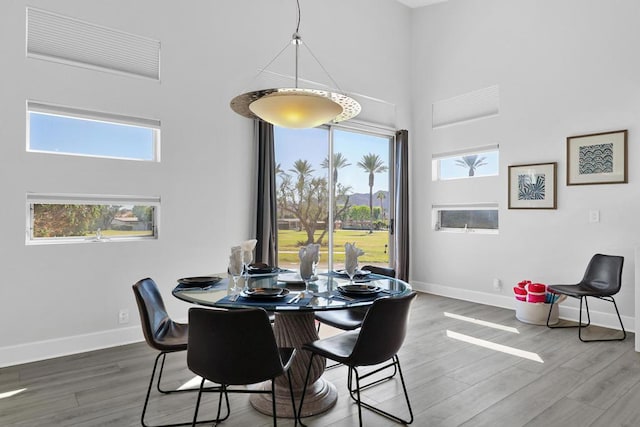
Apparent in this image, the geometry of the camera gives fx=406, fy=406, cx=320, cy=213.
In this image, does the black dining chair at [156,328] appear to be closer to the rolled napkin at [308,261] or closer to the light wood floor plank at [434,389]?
the light wood floor plank at [434,389]

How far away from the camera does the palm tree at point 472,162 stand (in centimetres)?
555

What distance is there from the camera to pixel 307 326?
106 inches

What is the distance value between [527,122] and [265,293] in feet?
13.7

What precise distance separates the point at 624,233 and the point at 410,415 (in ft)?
10.7

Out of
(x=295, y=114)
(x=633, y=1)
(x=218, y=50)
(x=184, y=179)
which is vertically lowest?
(x=184, y=179)

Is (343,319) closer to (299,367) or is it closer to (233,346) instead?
(299,367)

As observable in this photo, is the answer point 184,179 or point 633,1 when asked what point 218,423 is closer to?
point 184,179

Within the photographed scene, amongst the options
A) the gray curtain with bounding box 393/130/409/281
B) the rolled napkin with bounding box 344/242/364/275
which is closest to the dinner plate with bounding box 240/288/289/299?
the rolled napkin with bounding box 344/242/364/275

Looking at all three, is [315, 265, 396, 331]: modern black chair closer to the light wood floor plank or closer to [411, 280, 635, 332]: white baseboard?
the light wood floor plank

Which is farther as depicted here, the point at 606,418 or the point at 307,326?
the point at 307,326

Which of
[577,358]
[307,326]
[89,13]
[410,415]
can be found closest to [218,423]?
[307,326]

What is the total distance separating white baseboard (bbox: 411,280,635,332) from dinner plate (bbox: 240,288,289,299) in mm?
3755

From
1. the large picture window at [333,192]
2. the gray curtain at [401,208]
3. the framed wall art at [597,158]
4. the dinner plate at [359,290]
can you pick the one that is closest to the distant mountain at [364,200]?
the large picture window at [333,192]

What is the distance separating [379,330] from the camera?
212 centimetres
